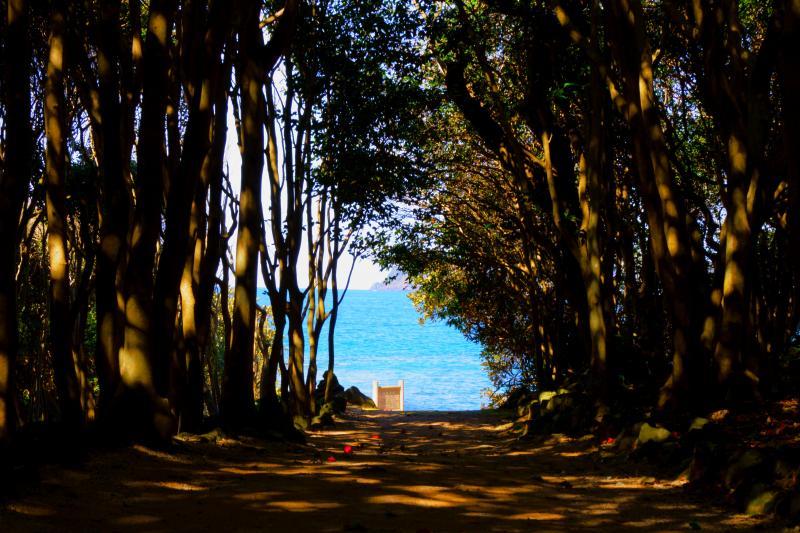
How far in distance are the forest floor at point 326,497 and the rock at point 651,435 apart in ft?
1.09

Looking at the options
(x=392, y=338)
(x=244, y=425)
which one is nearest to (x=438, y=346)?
(x=392, y=338)

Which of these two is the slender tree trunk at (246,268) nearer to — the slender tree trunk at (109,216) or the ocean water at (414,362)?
the slender tree trunk at (109,216)

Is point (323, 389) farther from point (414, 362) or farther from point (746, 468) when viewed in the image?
point (414, 362)

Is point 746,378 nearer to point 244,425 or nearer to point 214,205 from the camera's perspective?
point 244,425

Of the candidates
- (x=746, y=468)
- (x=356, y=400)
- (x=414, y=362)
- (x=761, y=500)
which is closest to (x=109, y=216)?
(x=746, y=468)

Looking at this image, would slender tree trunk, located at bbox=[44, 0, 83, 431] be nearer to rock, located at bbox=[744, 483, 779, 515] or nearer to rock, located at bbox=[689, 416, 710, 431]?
rock, located at bbox=[744, 483, 779, 515]

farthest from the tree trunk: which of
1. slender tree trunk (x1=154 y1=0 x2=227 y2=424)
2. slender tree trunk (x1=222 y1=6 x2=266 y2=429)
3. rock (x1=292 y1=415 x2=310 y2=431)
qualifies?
rock (x1=292 y1=415 x2=310 y2=431)

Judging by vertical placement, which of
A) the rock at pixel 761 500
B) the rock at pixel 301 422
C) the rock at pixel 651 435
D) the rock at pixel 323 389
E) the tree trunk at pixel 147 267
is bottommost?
the rock at pixel 761 500

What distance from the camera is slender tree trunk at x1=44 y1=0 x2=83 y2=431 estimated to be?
28.0 feet

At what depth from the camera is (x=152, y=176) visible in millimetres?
8391

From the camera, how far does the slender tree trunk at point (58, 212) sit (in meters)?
8.52

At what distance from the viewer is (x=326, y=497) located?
20.6 feet

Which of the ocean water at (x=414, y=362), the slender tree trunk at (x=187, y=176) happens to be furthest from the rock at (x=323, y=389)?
the ocean water at (x=414, y=362)

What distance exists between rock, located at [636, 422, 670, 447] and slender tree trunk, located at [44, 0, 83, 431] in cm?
649
